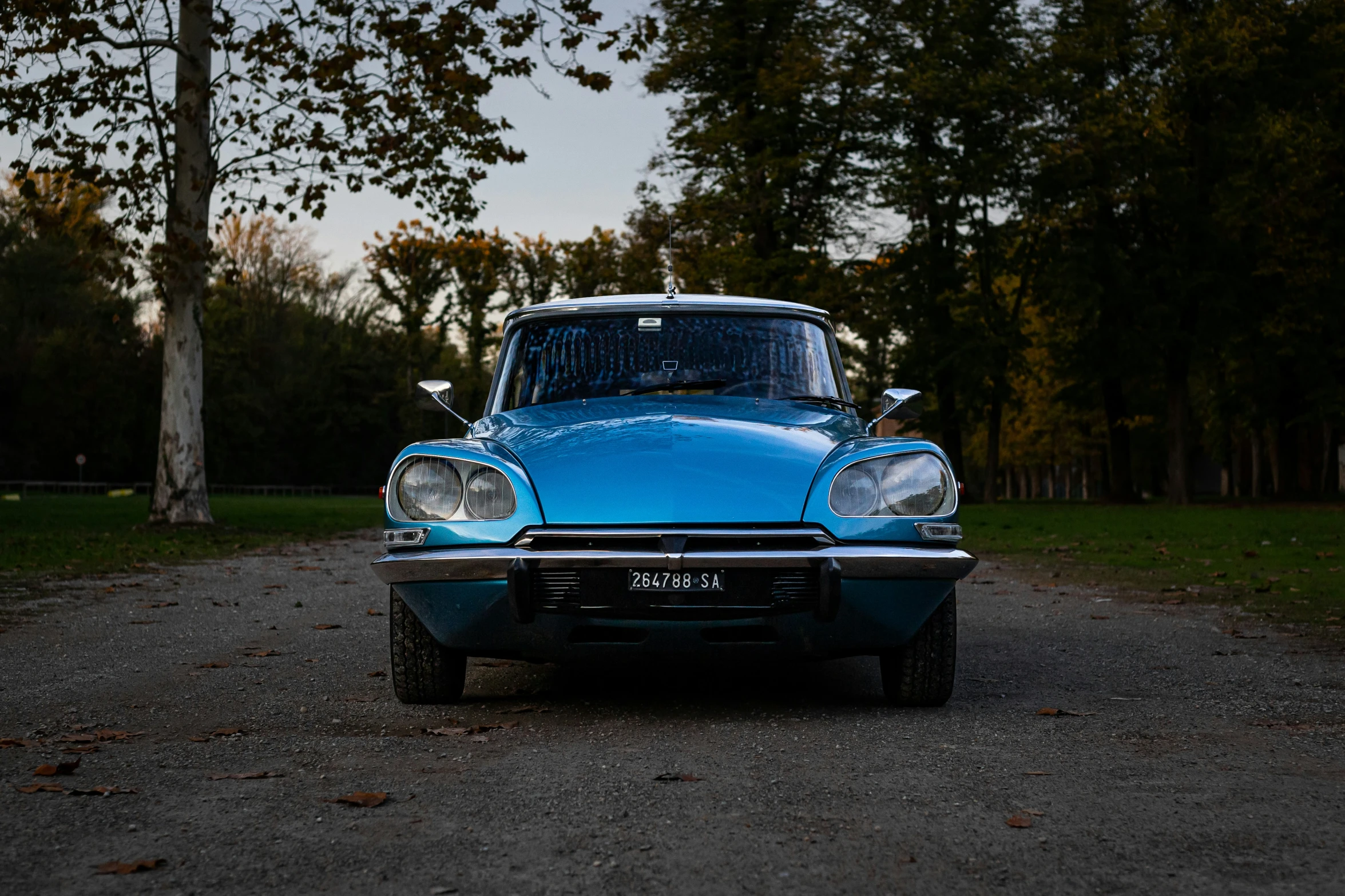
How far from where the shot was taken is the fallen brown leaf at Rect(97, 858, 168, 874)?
3.19 meters

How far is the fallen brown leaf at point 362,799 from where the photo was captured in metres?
3.85

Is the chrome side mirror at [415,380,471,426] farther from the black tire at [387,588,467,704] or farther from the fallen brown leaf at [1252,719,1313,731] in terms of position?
the fallen brown leaf at [1252,719,1313,731]

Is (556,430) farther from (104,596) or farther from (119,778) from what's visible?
(104,596)

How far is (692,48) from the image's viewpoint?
33.7 meters

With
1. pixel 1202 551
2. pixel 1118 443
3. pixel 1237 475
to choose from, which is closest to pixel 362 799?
pixel 1202 551

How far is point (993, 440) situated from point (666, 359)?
33.5 metres

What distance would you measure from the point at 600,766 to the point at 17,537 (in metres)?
15.1

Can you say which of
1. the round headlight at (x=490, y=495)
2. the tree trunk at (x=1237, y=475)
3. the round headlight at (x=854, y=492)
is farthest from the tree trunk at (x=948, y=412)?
the round headlight at (x=490, y=495)

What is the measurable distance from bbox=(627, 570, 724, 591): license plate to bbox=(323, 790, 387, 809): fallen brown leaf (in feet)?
4.28

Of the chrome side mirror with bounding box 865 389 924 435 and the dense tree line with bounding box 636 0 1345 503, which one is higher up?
the dense tree line with bounding box 636 0 1345 503

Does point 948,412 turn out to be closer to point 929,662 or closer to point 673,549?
point 929,662

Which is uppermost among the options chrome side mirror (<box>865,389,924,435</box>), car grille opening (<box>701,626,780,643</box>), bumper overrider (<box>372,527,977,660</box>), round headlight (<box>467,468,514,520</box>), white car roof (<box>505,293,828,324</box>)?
white car roof (<box>505,293,828,324</box>)

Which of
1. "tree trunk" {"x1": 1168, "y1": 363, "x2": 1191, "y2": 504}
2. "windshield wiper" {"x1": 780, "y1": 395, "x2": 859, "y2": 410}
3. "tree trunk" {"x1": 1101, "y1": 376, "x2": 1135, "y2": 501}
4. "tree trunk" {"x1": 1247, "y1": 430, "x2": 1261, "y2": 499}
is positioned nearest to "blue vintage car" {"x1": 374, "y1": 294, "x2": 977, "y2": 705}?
"windshield wiper" {"x1": 780, "y1": 395, "x2": 859, "y2": 410}

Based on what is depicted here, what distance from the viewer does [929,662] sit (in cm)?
537
